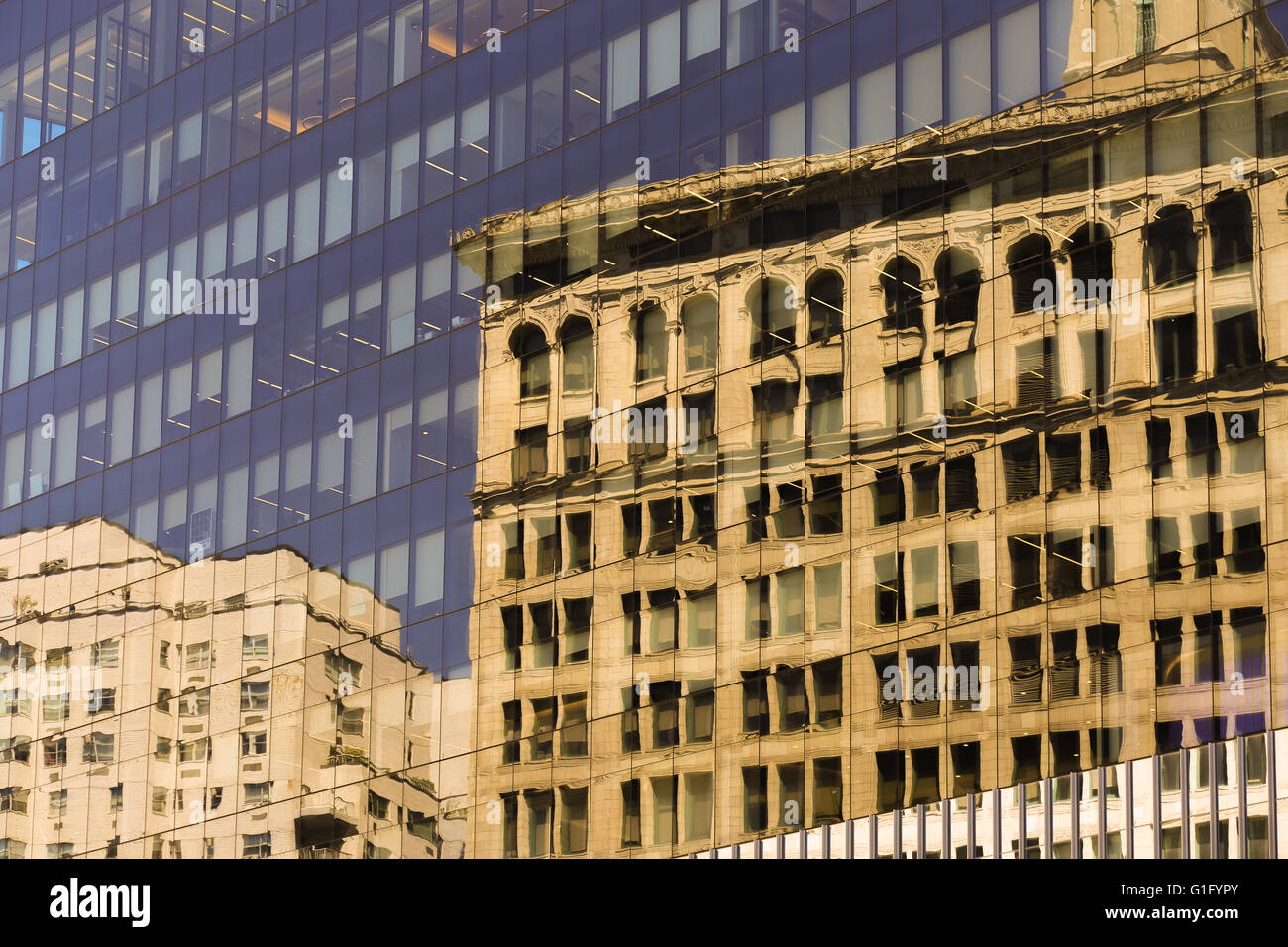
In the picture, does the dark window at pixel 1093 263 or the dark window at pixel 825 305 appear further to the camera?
the dark window at pixel 825 305

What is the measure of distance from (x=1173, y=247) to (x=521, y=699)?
20.7 meters

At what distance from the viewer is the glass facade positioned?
138 feet

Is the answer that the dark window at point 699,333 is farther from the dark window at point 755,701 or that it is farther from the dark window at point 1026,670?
the dark window at point 1026,670

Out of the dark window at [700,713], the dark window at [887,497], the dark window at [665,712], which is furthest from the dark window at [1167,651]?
the dark window at [665,712]

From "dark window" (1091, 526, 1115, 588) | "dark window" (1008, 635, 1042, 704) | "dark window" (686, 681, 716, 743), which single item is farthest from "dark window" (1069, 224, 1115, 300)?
"dark window" (686, 681, 716, 743)

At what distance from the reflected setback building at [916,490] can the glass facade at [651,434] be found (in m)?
0.11

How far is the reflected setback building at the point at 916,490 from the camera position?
41.1 metres

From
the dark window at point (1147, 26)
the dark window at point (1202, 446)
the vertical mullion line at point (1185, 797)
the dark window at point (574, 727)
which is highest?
the dark window at point (1147, 26)

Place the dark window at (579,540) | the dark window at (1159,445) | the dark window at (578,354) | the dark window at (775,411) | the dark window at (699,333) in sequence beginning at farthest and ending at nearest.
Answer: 1. the dark window at (578,354)
2. the dark window at (579,540)
3. the dark window at (699,333)
4. the dark window at (775,411)
5. the dark window at (1159,445)

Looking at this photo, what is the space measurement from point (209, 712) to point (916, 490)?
25.5 metres

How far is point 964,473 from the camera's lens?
45.1m
